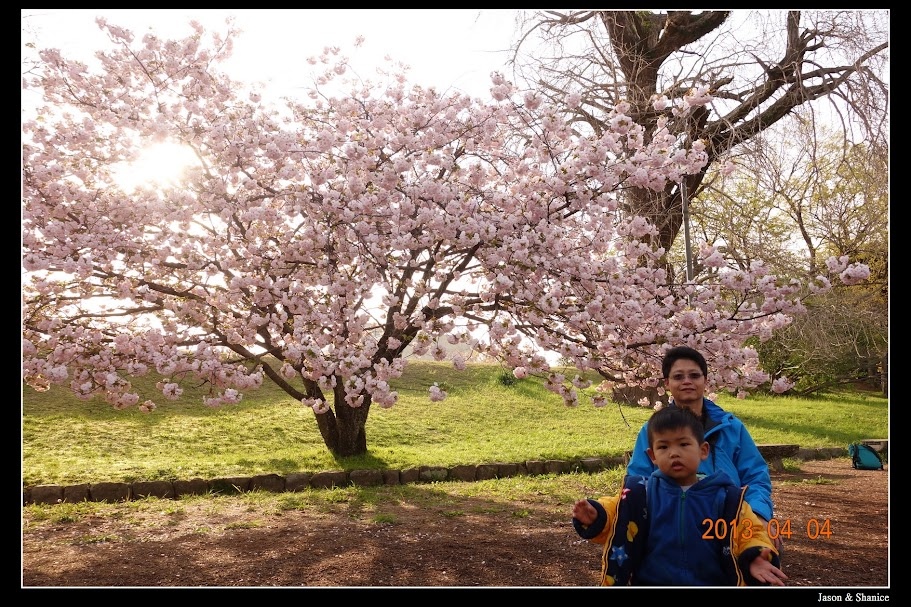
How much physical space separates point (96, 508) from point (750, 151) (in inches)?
332

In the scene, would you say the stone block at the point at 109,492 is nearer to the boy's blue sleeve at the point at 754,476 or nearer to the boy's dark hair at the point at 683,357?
the boy's dark hair at the point at 683,357

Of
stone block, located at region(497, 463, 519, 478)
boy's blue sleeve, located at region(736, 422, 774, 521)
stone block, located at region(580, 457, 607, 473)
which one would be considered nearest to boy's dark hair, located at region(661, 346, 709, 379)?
boy's blue sleeve, located at region(736, 422, 774, 521)

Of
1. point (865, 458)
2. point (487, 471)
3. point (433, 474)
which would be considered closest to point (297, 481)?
point (433, 474)

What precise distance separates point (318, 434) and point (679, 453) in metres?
9.31

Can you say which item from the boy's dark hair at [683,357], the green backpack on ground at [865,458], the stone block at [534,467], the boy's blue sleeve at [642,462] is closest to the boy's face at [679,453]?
the boy's blue sleeve at [642,462]

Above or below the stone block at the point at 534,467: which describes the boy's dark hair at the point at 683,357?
above

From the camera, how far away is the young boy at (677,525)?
2432 millimetres

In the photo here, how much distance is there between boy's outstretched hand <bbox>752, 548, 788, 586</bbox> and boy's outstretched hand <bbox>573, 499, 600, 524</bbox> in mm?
593

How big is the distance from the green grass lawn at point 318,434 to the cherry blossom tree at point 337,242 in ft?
6.56

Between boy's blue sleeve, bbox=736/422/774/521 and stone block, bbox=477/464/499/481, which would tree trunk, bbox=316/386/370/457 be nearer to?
stone block, bbox=477/464/499/481

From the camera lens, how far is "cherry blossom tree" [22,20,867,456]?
19.0 feet

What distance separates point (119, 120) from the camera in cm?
634

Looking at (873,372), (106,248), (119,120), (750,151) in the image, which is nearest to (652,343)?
(750,151)
